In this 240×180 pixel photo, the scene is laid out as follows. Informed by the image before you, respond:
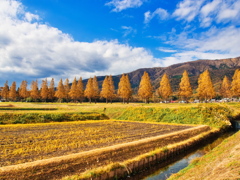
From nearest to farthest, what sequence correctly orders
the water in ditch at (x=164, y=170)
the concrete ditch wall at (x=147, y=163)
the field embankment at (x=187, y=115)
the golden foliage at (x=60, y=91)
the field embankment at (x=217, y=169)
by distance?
the field embankment at (x=217, y=169) → the concrete ditch wall at (x=147, y=163) → the water in ditch at (x=164, y=170) → the field embankment at (x=187, y=115) → the golden foliage at (x=60, y=91)

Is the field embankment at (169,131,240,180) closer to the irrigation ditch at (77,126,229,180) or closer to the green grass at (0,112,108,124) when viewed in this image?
the irrigation ditch at (77,126,229,180)

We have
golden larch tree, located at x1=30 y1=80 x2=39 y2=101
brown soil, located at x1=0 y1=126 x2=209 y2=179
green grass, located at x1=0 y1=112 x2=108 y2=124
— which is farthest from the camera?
golden larch tree, located at x1=30 y1=80 x2=39 y2=101

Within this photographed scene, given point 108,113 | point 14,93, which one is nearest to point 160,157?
point 108,113

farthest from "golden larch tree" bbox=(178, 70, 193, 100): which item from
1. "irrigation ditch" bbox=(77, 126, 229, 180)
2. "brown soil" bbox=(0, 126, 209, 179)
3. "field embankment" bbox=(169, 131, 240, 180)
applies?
"field embankment" bbox=(169, 131, 240, 180)

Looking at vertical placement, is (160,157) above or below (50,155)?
below

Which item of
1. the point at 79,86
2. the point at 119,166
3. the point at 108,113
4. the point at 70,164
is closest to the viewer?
the point at 70,164

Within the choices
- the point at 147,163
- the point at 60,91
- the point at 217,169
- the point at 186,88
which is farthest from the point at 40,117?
the point at 60,91

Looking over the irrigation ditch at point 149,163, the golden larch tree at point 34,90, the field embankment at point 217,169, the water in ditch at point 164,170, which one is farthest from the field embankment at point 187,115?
the golden larch tree at point 34,90

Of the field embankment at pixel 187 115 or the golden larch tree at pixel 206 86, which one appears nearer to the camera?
the field embankment at pixel 187 115

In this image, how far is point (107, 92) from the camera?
3071 inches

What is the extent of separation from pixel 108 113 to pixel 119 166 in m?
38.4

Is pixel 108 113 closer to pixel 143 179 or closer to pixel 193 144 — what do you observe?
pixel 193 144

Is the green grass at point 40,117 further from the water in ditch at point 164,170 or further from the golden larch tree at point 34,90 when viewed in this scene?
the golden larch tree at point 34,90

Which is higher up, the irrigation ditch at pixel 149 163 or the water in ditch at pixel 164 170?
the irrigation ditch at pixel 149 163
